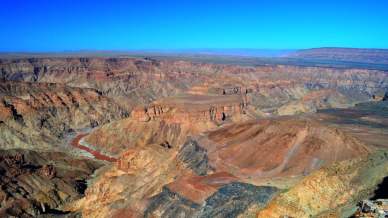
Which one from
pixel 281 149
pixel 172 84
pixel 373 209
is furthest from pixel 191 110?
pixel 172 84

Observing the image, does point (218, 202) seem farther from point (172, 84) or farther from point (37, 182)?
point (172, 84)

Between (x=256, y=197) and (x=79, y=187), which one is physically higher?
(x=256, y=197)

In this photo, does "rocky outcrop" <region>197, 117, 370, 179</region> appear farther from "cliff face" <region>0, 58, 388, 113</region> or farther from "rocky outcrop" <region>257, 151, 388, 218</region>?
"cliff face" <region>0, 58, 388, 113</region>

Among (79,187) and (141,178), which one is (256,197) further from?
(79,187)

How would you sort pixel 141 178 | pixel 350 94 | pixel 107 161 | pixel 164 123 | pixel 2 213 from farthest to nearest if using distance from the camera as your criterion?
pixel 350 94 < pixel 164 123 < pixel 107 161 < pixel 141 178 < pixel 2 213

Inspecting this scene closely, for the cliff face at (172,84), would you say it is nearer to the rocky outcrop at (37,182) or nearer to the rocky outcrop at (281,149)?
the rocky outcrop at (37,182)

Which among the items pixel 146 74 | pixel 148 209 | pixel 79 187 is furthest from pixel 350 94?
pixel 148 209
